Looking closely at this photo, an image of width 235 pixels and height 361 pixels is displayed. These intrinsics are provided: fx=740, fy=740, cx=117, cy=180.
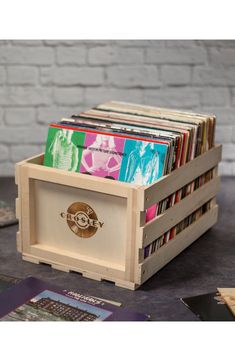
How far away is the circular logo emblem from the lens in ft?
5.88

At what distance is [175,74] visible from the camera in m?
2.51

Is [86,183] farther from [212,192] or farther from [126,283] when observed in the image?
[212,192]

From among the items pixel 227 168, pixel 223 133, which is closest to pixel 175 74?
pixel 223 133

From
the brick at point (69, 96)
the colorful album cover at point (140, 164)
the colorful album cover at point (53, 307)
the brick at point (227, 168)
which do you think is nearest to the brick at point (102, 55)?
the brick at point (69, 96)

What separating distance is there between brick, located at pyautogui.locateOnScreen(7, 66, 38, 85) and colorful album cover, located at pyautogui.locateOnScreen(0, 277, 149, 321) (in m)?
0.98

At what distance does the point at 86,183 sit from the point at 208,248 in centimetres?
46

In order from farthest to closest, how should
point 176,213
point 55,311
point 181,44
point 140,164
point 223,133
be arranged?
point 223,133 < point 181,44 < point 176,213 < point 140,164 < point 55,311

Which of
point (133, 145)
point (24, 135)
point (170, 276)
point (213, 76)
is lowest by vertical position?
point (170, 276)

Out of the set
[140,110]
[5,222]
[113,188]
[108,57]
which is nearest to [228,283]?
[113,188]

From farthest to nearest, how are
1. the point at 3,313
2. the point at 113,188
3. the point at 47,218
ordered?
the point at 47,218 → the point at 113,188 → the point at 3,313

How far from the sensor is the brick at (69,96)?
2533mm

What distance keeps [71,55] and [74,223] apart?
85cm

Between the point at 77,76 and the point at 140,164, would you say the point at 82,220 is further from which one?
the point at 77,76

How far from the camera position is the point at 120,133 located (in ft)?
5.98
